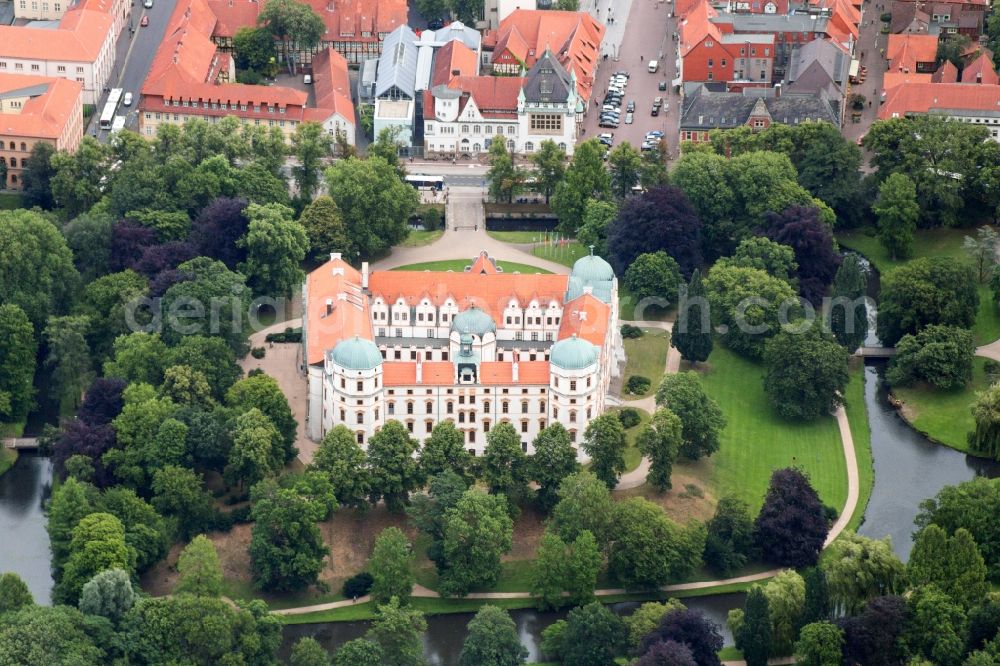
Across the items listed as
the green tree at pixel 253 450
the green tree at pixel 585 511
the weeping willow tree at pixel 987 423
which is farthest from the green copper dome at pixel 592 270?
the weeping willow tree at pixel 987 423

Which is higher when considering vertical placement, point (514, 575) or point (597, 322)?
point (597, 322)

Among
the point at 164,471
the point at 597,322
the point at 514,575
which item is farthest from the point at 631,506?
the point at 164,471

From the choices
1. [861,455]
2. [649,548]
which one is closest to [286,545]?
[649,548]

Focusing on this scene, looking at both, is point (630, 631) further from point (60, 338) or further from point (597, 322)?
point (60, 338)

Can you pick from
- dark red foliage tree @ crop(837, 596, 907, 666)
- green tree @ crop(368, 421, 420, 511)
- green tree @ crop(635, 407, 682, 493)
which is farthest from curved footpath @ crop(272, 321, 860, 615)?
dark red foliage tree @ crop(837, 596, 907, 666)

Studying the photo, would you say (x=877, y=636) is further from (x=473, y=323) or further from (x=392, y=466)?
(x=473, y=323)

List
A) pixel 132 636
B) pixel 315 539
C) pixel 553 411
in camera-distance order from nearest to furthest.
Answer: pixel 132 636 → pixel 315 539 → pixel 553 411
